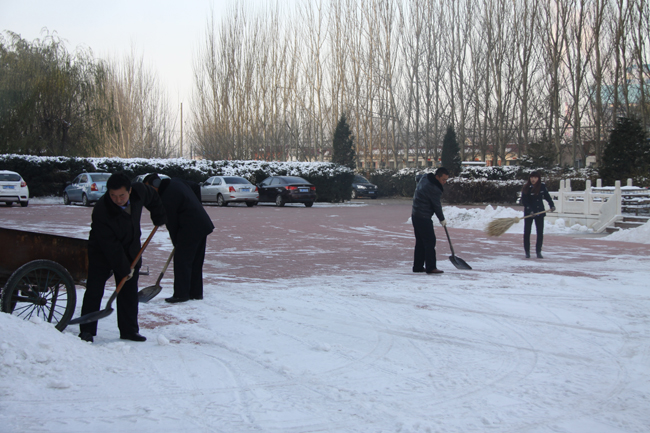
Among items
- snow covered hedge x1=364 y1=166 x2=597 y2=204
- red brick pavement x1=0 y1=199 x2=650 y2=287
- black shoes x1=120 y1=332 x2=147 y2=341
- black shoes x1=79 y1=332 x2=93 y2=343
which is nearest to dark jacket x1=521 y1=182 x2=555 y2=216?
red brick pavement x1=0 y1=199 x2=650 y2=287

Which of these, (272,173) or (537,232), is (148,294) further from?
(272,173)

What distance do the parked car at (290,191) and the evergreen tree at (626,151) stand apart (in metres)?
12.8

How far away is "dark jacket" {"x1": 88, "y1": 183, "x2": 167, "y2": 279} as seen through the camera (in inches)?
198

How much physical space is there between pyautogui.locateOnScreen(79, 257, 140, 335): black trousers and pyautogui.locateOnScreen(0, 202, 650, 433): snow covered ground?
0.19 meters

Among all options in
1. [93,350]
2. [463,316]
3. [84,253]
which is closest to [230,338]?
[93,350]

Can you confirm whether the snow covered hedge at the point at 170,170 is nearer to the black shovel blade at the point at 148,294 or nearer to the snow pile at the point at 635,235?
the snow pile at the point at 635,235

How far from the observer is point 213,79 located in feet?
158

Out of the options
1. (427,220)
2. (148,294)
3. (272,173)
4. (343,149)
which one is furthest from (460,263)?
(343,149)

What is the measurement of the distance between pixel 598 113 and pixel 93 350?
33.9m

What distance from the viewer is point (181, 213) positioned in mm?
6965

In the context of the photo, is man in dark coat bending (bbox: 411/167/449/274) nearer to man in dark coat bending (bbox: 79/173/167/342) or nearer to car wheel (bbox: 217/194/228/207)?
man in dark coat bending (bbox: 79/173/167/342)

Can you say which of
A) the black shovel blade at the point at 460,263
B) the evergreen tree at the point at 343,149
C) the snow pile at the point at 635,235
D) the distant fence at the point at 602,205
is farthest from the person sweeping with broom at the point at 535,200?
the evergreen tree at the point at 343,149

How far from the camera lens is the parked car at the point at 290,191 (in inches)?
1087

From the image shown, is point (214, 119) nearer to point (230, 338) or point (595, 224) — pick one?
point (595, 224)
